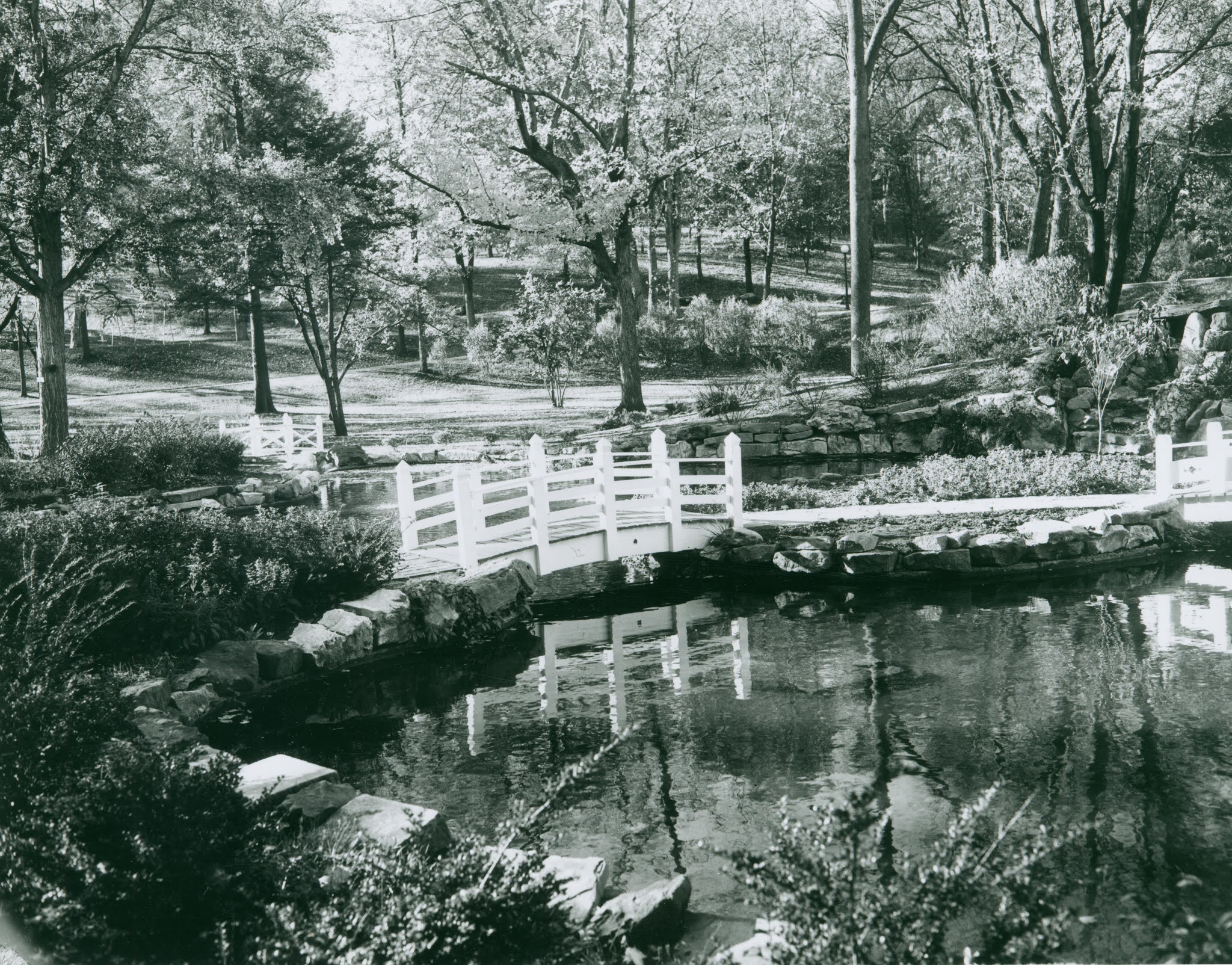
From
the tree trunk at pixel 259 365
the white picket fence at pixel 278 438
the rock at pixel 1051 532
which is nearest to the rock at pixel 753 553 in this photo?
the rock at pixel 1051 532

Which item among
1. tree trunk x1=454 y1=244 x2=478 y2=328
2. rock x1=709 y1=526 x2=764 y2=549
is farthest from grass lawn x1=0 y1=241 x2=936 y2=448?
rock x1=709 y1=526 x2=764 y2=549

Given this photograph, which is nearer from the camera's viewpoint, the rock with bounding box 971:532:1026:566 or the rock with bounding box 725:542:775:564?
the rock with bounding box 971:532:1026:566

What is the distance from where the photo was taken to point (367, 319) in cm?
2798

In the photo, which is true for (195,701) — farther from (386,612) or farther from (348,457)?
(348,457)

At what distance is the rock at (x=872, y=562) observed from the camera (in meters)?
12.0

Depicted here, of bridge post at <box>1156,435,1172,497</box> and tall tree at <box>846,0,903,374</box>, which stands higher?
tall tree at <box>846,0,903,374</box>

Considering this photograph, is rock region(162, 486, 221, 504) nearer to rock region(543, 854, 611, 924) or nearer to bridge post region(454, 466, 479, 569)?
bridge post region(454, 466, 479, 569)

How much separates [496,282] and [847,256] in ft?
54.2

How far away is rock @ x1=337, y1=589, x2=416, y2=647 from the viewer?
9648 mm

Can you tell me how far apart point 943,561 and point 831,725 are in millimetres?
5068

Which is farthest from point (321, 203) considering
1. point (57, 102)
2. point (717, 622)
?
point (717, 622)

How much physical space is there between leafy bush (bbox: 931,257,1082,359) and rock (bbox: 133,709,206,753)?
18364 mm

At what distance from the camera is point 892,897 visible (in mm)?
3064

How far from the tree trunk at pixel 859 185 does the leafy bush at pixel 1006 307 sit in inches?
78.7
